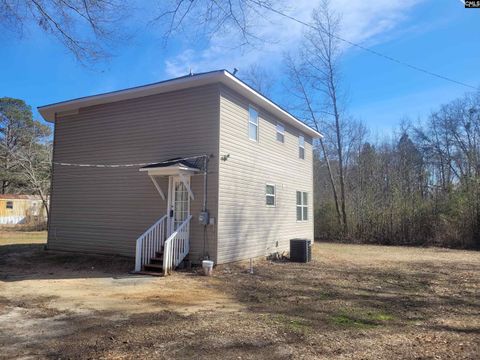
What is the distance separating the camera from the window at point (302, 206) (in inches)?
645

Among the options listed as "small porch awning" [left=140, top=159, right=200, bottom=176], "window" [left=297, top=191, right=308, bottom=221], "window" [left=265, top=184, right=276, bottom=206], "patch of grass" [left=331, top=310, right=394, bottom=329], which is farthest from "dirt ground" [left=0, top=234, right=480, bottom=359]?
"window" [left=297, top=191, right=308, bottom=221]

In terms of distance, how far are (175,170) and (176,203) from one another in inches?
50.8

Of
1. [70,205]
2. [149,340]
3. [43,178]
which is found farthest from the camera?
[43,178]

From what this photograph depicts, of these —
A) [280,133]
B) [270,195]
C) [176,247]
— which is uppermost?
[280,133]

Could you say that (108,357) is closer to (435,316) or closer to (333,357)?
(333,357)

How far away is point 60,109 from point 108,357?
11.2m

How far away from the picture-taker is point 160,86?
35.9 ft

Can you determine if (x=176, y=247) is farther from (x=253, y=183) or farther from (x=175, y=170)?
(x=253, y=183)

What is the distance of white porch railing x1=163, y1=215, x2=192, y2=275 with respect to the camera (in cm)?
942

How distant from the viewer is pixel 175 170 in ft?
33.1

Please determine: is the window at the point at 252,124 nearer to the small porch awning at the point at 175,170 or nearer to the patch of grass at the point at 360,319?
the small porch awning at the point at 175,170

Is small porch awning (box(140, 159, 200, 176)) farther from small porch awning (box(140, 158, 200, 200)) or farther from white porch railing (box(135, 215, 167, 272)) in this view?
white porch railing (box(135, 215, 167, 272))

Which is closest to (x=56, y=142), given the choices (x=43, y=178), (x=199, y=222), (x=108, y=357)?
(x=199, y=222)

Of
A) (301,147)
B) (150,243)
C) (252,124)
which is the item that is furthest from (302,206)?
(150,243)
